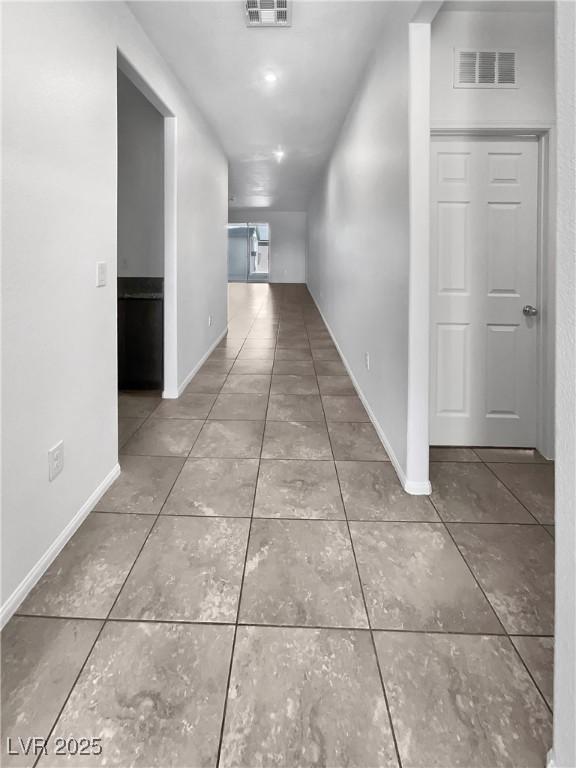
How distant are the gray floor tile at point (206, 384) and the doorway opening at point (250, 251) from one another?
9.88 meters

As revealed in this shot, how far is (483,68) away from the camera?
2516mm

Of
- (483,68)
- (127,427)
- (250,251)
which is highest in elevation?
(250,251)

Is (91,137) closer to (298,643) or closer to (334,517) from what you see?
(334,517)

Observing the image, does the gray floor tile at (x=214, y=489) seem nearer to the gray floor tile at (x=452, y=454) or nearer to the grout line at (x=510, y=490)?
the gray floor tile at (x=452, y=454)

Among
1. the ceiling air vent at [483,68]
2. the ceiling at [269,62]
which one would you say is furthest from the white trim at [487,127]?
the ceiling at [269,62]

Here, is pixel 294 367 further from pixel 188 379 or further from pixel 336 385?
pixel 188 379

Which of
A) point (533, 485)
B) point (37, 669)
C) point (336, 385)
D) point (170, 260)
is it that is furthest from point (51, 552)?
point (336, 385)

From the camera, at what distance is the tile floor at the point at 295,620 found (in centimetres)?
108

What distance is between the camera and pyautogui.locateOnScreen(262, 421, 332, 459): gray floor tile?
9.02 ft

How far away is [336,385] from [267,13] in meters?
2.82

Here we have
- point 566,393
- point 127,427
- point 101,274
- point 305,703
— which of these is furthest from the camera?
point 127,427

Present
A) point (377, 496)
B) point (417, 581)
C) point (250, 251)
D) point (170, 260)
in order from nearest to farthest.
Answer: point (417, 581) < point (377, 496) < point (170, 260) < point (250, 251)

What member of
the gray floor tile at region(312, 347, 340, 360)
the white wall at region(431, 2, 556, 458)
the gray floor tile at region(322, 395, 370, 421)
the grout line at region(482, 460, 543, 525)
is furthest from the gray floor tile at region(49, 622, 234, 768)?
the gray floor tile at region(312, 347, 340, 360)

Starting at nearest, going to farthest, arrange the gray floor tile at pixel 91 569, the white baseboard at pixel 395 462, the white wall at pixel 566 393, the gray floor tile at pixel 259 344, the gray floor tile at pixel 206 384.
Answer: the white wall at pixel 566 393, the gray floor tile at pixel 91 569, the white baseboard at pixel 395 462, the gray floor tile at pixel 206 384, the gray floor tile at pixel 259 344
